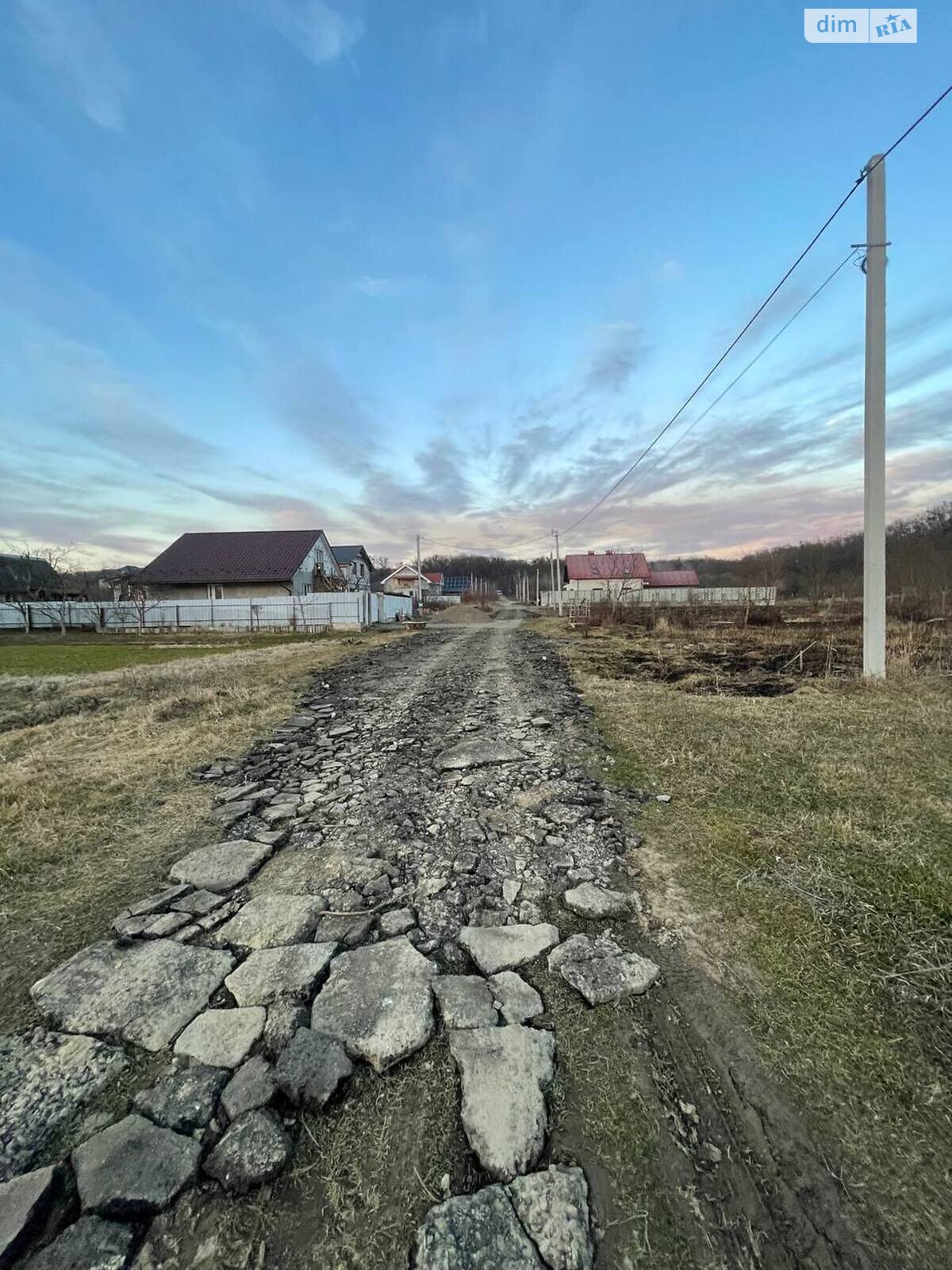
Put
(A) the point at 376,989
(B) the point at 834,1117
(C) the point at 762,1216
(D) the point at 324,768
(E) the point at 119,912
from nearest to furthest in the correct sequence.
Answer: (C) the point at 762,1216 → (B) the point at 834,1117 → (A) the point at 376,989 → (E) the point at 119,912 → (D) the point at 324,768

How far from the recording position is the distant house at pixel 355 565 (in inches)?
1608

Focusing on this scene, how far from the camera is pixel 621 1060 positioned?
1554 mm

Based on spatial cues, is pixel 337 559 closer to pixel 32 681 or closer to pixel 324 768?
pixel 32 681

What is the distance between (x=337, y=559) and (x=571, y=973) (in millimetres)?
41405

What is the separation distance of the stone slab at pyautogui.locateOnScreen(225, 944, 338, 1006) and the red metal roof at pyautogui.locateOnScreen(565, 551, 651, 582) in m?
49.9

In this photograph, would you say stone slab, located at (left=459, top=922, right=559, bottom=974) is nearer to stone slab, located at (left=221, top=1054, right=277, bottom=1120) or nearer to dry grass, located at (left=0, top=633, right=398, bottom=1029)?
stone slab, located at (left=221, top=1054, right=277, bottom=1120)

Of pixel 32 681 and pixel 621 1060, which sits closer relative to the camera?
pixel 621 1060

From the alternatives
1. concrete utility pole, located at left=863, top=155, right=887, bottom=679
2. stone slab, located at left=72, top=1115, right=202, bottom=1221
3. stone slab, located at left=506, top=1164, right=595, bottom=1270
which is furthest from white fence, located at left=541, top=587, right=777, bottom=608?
stone slab, located at left=72, top=1115, right=202, bottom=1221

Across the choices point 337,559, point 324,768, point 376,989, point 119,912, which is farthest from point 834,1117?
point 337,559

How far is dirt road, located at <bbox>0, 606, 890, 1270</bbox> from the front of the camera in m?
1.12

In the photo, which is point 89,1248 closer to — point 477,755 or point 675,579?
point 477,755

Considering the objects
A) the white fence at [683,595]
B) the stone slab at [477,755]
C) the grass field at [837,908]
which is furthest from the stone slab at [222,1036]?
the white fence at [683,595]

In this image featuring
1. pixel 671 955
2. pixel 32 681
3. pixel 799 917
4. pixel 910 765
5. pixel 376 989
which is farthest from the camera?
pixel 32 681

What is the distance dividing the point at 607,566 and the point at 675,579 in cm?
1621
